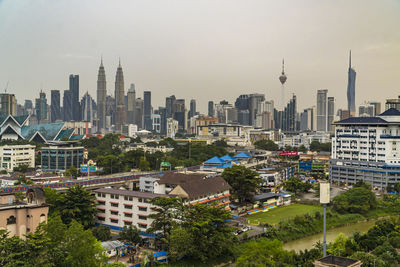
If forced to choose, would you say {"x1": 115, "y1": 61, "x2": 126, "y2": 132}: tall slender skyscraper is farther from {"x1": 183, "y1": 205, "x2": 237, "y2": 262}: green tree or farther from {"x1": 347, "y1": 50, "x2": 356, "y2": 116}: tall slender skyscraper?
{"x1": 183, "y1": 205, "x2": 237, "y2": 262}: green tree

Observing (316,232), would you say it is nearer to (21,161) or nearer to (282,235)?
(282,235)

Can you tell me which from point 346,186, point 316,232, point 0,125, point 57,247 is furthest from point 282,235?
point 0,125

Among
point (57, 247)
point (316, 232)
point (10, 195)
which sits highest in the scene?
point (10, 195)

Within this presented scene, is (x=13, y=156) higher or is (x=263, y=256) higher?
(x=13, y=156)

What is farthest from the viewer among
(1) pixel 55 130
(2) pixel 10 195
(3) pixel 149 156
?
(1) pixel 55 130

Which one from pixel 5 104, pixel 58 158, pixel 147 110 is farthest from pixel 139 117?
pixel 58 158

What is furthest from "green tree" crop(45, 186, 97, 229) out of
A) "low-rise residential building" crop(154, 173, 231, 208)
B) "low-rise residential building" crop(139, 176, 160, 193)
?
"low-rise residential building" crop(139, 176, 160, 193)

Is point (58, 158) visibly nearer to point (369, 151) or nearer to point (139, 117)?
point (369, 151)
